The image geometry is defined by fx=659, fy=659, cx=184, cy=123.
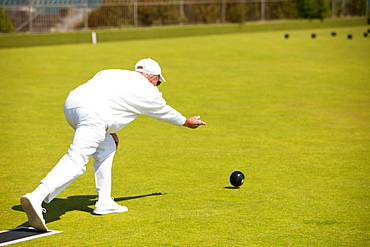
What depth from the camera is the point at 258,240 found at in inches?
241

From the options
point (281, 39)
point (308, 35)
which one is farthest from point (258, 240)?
point (308, 35)

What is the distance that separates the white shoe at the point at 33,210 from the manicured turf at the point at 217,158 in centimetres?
21

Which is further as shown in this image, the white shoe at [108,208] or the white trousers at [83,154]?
the white shoe at [108,208]

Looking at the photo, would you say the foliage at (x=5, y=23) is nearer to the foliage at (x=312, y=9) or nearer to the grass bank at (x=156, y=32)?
the grass bank at (x=156, y=32)

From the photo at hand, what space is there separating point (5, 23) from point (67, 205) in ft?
70.6

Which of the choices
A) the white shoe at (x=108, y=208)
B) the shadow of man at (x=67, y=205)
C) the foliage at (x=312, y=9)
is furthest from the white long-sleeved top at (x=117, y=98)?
the foliage at (x=312, y=9)

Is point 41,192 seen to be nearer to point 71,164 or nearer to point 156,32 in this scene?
point 71,164

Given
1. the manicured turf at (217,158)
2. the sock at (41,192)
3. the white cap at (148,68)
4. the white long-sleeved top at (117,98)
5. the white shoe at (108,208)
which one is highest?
the white cap at (148,68)

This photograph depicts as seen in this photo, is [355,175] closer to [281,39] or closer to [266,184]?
[266,184]

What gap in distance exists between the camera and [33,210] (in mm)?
5988

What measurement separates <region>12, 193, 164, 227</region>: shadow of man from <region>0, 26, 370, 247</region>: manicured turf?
0.04 feet

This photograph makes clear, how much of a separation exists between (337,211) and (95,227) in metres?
2.59

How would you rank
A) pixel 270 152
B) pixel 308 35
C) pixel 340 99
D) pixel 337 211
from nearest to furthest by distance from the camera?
pixel 337 211 → pixel 270 152 → pixel 340 99 → pixel 308 35

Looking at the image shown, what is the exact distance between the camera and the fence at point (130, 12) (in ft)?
93.5
